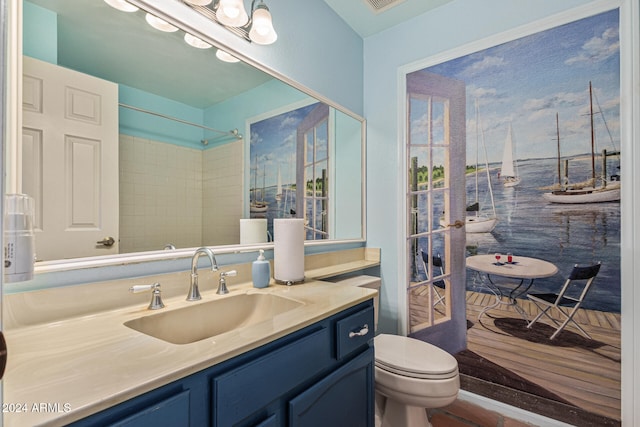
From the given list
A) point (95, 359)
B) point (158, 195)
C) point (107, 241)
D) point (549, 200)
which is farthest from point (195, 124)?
point (549, 200)

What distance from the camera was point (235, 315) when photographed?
112 centimetres

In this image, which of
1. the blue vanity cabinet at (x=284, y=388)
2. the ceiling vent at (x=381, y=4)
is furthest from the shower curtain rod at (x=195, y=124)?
the ceiling vent at (x=381, y=4)

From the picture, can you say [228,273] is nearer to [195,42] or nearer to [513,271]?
[195,42]

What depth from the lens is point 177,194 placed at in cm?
117

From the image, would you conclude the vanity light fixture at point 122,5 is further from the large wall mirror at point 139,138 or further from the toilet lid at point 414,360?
the toilet lid at point 414,360

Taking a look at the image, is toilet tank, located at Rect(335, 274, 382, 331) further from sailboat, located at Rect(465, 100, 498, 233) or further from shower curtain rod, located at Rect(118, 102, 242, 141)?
shower curtain rod, located at Rect(118, 102, 242, 141)

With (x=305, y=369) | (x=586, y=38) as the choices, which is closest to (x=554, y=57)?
(x=586, y=38)

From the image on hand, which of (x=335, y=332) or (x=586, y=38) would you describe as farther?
(x=586, y=38)

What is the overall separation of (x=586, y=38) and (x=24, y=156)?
2298mm

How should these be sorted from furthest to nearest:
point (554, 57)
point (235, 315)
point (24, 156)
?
1. point (554, 57)
2. point (235, 315)
3. point (24, 156)

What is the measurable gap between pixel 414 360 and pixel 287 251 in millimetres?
783

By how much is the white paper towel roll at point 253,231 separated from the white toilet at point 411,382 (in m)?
0.82

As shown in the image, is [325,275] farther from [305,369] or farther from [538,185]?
[538,185]

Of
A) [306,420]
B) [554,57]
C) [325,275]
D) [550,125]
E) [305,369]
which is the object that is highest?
[554,57]
